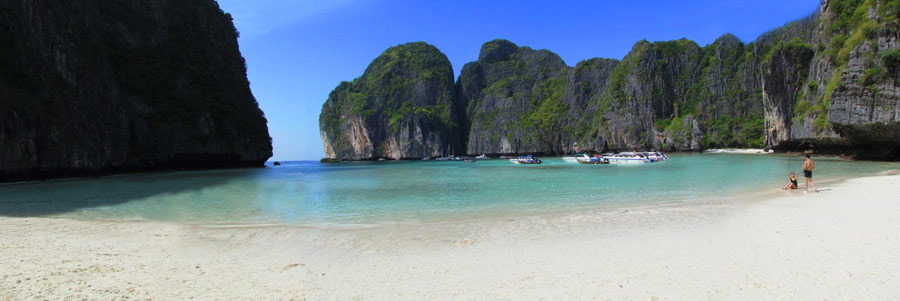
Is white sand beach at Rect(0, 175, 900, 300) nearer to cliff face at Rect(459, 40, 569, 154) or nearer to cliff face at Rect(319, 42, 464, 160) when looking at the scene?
cliff face at Rect(459, 40, 569, 154)

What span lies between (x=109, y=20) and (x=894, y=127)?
6737 centimetres

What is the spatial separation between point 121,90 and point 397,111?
113 metres

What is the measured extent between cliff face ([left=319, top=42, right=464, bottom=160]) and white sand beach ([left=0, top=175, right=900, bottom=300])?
129 meters

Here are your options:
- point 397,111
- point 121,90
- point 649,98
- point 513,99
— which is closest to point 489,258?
point 121,90

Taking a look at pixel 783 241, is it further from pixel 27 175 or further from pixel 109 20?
pixel 109 20

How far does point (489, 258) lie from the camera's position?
6.41 meters

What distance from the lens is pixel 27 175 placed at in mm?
25859

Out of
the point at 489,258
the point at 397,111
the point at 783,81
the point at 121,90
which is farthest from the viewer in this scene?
the point at 397,111

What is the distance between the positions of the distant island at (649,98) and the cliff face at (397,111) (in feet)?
1.57

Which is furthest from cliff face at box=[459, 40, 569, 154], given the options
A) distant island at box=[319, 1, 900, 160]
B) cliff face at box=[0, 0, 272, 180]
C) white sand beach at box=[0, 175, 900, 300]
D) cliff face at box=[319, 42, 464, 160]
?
white sand beach at box=[0, 175, 900, 300]

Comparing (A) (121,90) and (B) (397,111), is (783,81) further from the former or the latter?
(B) (397,111)

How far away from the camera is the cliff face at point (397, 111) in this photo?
461 ft

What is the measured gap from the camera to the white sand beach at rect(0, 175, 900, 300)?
4738mm

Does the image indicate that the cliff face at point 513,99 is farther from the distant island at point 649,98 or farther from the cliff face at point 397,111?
the cliff face at point 397,111
